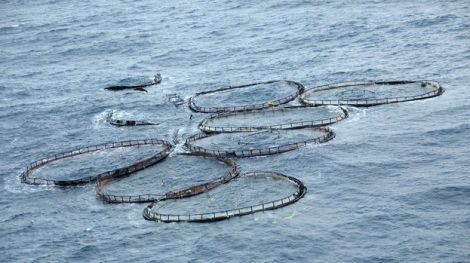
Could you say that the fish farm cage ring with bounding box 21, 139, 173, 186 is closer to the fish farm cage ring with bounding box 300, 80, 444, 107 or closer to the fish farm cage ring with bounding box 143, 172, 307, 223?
the fish farm cage ring with bounding box 143, 172, 307, 223

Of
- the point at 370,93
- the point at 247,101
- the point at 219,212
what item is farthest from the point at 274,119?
the point at 219,212

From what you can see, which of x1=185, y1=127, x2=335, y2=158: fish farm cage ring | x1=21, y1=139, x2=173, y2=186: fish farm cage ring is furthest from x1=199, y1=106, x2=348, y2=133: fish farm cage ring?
x1=21, y1=139, x2=173, y2=186: fish farm cage ring

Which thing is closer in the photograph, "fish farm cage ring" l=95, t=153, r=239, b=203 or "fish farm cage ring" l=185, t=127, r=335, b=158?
"fish farm cage ring" l=95, t=153, r=239, b=203

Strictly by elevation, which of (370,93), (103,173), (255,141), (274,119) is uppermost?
(370,93)

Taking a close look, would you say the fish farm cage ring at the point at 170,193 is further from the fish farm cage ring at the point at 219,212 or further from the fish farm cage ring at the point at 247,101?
the fish farm cage ring at the point at 247,101

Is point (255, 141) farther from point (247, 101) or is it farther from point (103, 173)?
point (103, 173)
